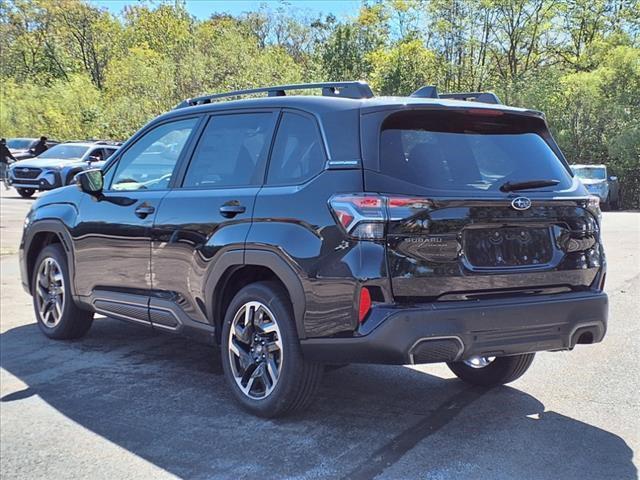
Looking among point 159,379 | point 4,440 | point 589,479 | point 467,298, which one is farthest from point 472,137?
point 4,440

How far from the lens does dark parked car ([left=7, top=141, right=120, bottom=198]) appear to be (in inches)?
802

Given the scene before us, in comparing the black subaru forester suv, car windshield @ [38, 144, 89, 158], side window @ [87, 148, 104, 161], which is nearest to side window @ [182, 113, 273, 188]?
the black subaru forester suv

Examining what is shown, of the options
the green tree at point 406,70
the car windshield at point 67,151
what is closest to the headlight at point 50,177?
the car windshield at point 67,151

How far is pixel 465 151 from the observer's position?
12.9ft

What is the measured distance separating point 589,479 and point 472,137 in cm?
188

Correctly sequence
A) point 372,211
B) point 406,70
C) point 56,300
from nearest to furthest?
1. point 372,211
2. point 56,300
3. point 406,70

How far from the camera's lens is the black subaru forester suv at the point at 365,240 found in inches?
140

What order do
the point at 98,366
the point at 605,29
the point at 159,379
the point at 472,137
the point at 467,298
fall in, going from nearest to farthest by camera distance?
the point at 467,298 → the point at 472,137 → the point at 159,379 → the point at 98,366 → the point at 605,29

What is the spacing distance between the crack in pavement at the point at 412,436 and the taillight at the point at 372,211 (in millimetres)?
1128

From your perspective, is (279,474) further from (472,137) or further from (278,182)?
(472,137)

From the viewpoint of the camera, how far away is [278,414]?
4.09 meters

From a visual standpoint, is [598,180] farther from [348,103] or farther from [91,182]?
[348,103]

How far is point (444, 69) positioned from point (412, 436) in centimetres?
3580

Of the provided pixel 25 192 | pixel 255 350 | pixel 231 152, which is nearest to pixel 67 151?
pixel 25 192
